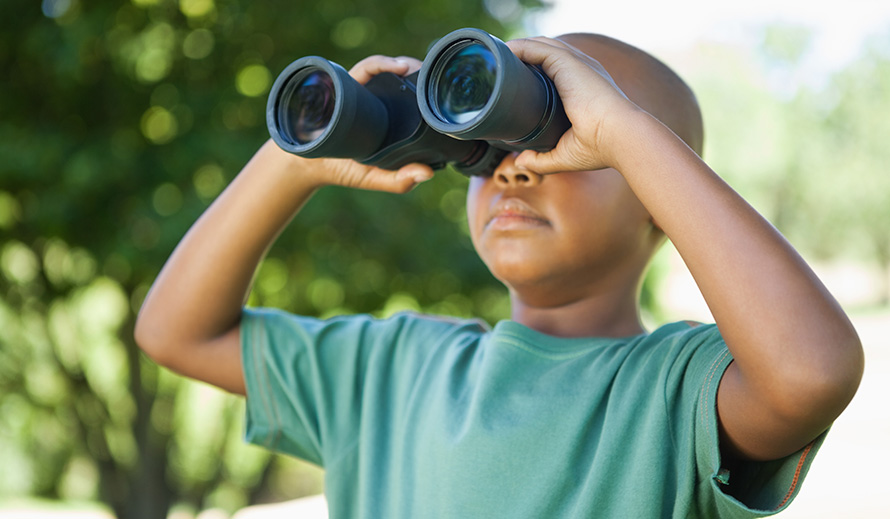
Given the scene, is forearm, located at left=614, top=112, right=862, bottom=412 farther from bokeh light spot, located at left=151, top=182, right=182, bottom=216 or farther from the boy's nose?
bokeh light spot, located at left=151, top=182, right=182, bottom=216

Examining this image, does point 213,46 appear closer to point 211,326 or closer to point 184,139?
point 184,139

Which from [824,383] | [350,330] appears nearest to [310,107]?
[350,330]

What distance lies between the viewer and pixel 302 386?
1327 mm

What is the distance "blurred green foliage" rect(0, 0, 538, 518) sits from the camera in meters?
2.92

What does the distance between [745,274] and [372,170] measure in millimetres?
632

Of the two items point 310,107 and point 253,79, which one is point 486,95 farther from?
point 253,79

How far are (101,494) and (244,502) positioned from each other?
77 centimetres

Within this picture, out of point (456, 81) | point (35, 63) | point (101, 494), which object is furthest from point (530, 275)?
point (101, 494)

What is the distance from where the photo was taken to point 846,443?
203 inches

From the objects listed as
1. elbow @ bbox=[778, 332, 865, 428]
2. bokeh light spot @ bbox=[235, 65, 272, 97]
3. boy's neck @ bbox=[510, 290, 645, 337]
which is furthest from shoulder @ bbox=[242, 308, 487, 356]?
bokeh light spot @ bbox=[235, 65, 272, 97]

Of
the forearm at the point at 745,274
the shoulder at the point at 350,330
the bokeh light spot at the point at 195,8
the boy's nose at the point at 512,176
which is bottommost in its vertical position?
the shoulder at the point at 350,330

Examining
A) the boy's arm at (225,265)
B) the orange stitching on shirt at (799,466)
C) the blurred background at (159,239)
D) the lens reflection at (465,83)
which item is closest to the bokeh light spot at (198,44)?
the blurred background at (159,239)

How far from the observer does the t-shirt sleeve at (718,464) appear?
0.89 metres

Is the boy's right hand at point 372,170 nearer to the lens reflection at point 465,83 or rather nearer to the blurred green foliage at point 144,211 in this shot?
the lens reflection at point 465,83
